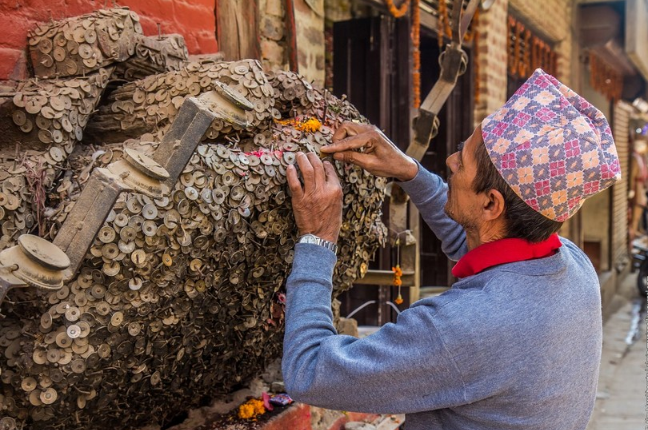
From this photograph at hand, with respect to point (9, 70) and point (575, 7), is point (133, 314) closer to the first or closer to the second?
point (9, 70)

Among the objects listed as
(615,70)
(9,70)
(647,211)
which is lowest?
(647,211)

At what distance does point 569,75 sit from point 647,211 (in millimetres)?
10404

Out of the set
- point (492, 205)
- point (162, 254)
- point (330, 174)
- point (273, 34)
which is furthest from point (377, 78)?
point (162, 254)

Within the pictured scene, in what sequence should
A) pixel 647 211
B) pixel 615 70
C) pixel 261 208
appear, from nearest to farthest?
pixel 261 208
pixel 615 70
pixel 647 211

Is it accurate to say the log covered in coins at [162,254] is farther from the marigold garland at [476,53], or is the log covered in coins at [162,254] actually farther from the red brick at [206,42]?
the marigold garland at [476,53]

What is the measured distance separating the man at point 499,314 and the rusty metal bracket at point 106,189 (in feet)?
1.28

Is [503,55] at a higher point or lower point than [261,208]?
higher

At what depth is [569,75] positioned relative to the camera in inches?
360

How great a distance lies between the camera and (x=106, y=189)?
1.38 meters

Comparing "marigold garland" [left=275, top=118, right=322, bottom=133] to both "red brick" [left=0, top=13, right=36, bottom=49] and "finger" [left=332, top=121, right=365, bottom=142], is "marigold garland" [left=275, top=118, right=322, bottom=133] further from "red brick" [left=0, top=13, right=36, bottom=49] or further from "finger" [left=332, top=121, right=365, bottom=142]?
"red brick" [left=0, top=13, right=36, bottom=49]

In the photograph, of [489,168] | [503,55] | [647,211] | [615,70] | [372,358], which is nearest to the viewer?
[372,358]

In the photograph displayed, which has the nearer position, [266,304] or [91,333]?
[91,333]

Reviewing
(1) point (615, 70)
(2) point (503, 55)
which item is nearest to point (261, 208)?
(2) point (503, 55)

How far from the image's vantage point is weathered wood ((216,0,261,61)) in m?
2.63
